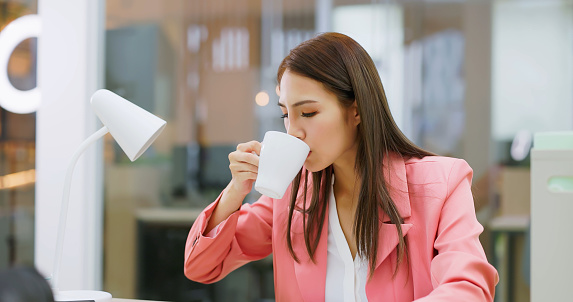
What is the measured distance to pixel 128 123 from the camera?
1.12m

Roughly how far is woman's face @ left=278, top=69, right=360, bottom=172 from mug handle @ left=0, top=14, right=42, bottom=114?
187cm

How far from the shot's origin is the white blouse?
4.01ft

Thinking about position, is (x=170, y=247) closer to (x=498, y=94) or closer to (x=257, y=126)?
(x=257, y=126)

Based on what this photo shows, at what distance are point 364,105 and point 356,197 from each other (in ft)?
0.83

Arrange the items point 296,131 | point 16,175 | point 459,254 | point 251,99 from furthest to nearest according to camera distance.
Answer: point 16,175
point 251,99
point 296,131
point 459,254

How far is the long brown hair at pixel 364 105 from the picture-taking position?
118 centimetres

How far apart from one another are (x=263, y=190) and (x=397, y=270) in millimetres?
349

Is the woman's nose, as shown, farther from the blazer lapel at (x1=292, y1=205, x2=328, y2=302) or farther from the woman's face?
the blazer lapel at (x1=292, y1=205, x2=328, y2=302)

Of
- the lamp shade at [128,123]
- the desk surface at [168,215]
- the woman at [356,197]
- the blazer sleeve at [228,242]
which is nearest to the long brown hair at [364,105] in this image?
the woman at [356,197]

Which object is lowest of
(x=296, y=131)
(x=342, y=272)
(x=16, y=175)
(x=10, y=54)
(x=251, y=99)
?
(x=342, y=272)

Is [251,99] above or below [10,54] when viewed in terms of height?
below

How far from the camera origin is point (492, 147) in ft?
7.67

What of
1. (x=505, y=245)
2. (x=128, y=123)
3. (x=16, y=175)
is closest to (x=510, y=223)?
(x=505, y=245)

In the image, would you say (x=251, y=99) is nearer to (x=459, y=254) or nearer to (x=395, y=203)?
(x=395, y=203)
